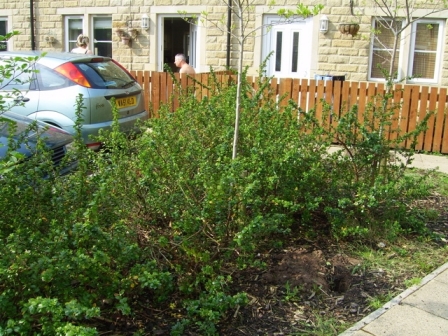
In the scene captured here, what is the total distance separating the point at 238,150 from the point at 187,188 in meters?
1.09

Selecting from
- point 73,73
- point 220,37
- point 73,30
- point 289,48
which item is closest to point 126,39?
point 73,30

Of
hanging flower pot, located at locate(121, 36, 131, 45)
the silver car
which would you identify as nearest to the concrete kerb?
the silver car

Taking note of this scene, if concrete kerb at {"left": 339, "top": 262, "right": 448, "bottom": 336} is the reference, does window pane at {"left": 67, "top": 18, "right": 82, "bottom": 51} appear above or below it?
above

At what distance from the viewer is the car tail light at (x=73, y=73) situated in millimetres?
8125

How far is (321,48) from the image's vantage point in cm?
1345

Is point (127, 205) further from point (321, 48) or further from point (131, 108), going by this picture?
point (321, 48)

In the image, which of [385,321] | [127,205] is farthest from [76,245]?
[385,321]

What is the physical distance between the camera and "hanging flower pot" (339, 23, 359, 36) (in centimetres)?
1277

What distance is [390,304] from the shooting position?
3.71 metres

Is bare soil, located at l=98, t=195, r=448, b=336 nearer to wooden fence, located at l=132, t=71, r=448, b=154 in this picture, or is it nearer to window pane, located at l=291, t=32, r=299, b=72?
wooden fence, located at l=132, t=71, r=448, b=154

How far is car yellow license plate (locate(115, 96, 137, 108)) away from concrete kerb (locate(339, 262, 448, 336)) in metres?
5.69

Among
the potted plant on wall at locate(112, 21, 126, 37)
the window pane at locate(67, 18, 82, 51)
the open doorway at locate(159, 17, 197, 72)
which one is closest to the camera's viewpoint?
A: the potted plant on wall at locate(112, 21, 126, 37)

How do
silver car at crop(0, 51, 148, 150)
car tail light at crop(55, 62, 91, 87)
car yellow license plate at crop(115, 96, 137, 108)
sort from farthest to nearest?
1. car yellow license plate at crop(115, 96, 137, 108)
2. car tail light at crop(55, 62, 91, 87)
3. silver car at crop(0, 51, 148, 150)

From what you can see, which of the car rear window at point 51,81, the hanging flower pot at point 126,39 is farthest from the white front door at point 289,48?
the car rear window at point 51,81
